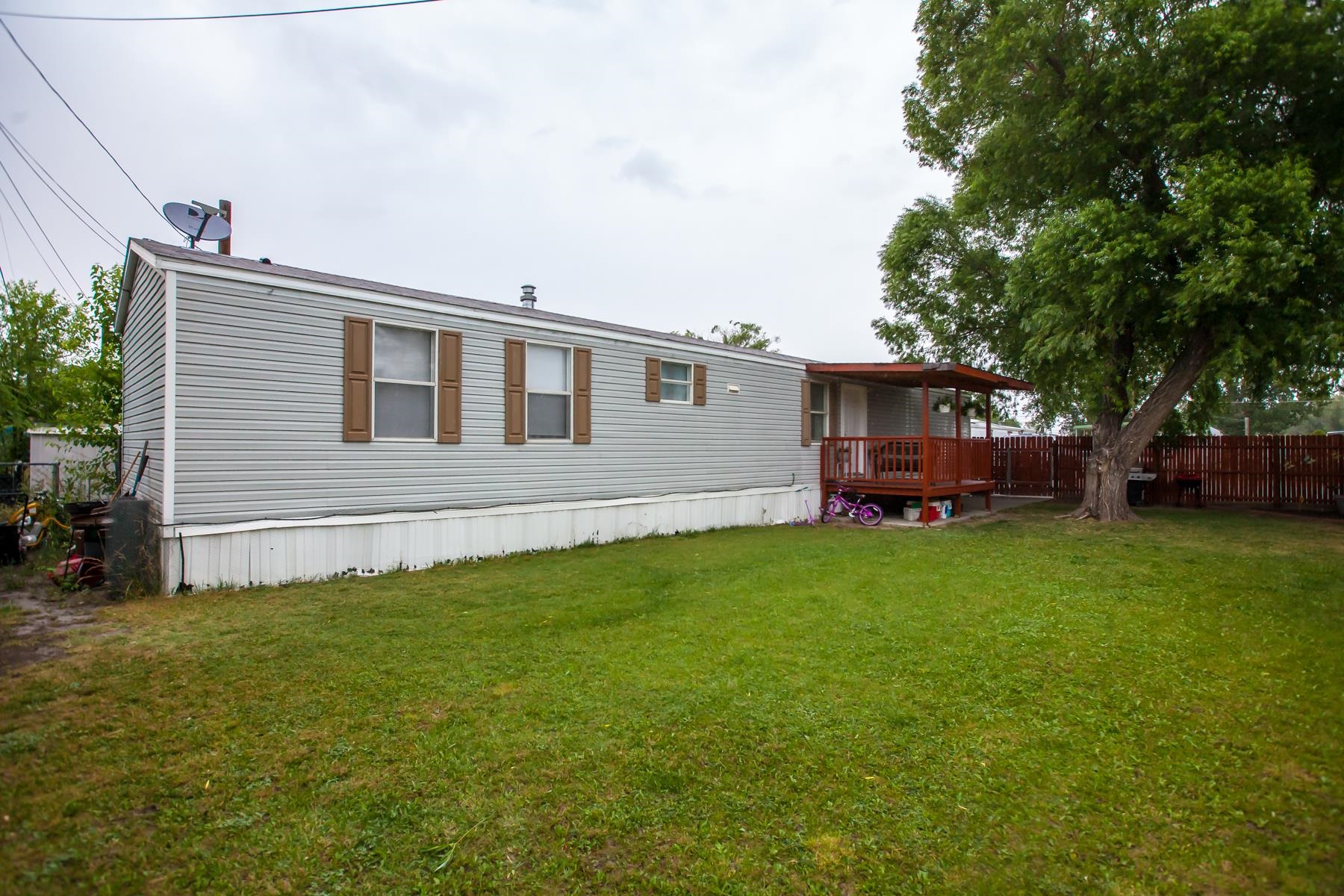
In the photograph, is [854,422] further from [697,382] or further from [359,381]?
[359,381]

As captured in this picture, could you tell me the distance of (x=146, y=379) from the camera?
692 cm

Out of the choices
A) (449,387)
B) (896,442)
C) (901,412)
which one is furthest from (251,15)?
(901,412)

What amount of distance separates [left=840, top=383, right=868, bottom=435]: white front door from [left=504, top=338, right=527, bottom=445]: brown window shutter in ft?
23.9

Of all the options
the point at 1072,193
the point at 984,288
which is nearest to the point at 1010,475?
the point at 984,288

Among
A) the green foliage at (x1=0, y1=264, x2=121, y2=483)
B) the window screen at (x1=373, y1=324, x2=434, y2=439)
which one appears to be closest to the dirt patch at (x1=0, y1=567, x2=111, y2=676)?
the green foliage at (x1=0, y1=264, x2=121, y2=483)

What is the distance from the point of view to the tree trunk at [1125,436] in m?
10.6

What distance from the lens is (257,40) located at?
30.9ft

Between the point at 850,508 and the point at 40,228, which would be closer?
the point at 40,228

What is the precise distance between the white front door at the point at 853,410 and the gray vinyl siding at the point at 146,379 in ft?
35.3

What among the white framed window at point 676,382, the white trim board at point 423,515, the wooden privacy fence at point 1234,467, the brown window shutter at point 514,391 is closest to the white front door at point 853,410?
the white trim board at point 423,515

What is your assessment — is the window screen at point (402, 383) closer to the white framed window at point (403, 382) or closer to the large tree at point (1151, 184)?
the white framed window at point (403, 382)

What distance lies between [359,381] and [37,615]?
10.1ft

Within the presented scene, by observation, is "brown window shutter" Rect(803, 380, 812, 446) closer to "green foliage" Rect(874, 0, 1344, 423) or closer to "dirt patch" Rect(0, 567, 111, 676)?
"green foliage" Rect(874, 0, 1344, 423)

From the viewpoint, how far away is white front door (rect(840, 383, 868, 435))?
13.5 meters
